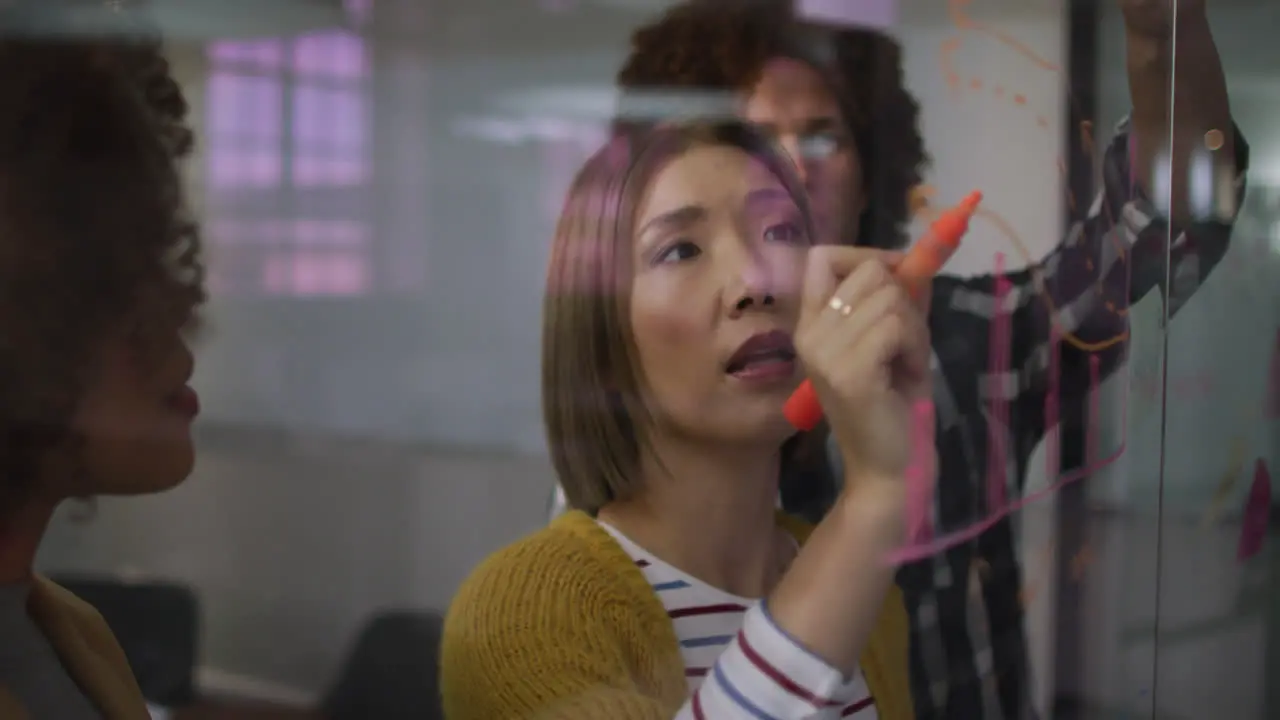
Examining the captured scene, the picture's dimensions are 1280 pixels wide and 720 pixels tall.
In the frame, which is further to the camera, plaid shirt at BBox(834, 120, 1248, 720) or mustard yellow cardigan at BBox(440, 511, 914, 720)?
plaid shirt at BBox(834, 120, 1248, 720)

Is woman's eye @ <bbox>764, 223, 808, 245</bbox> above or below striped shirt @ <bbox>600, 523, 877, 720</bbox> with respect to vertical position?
above

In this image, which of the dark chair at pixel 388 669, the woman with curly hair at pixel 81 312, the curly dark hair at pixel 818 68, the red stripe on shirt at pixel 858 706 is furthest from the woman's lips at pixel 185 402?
the red stripe on shirt at pixel 858 706

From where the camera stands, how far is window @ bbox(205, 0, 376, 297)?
1.64 ft

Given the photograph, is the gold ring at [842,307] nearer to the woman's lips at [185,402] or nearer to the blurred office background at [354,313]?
the blurred office background at [354,313]

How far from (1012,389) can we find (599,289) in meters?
0.25

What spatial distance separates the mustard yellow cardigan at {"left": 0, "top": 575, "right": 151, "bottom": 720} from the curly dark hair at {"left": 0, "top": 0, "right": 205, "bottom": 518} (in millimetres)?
46

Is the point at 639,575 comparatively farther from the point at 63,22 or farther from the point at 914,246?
the point at 63,22

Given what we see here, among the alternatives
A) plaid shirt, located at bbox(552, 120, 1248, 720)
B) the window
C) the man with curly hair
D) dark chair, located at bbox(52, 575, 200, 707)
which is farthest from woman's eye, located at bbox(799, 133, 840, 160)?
dark chair, located at bbox(52, 575, 200, 707)

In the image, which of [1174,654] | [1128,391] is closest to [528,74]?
[1128,391]

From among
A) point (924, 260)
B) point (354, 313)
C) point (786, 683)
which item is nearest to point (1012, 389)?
point (924, 260)

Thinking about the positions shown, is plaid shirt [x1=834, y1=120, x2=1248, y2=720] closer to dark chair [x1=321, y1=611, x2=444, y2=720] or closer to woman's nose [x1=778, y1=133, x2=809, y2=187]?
woman's nose [x1=778, y1=133, x2=809, y2=187]

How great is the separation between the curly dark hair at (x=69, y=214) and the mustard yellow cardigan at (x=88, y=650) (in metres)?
0.05

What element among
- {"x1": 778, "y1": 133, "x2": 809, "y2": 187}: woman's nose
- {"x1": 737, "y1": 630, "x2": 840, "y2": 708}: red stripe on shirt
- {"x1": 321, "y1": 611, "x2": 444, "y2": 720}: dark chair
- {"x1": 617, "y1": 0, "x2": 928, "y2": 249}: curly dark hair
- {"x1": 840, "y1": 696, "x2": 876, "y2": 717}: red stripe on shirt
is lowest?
{"x1": 840, "y1": 696, "x2": 876, "y2": 717}: red stripe on shirt

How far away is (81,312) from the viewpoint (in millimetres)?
454
